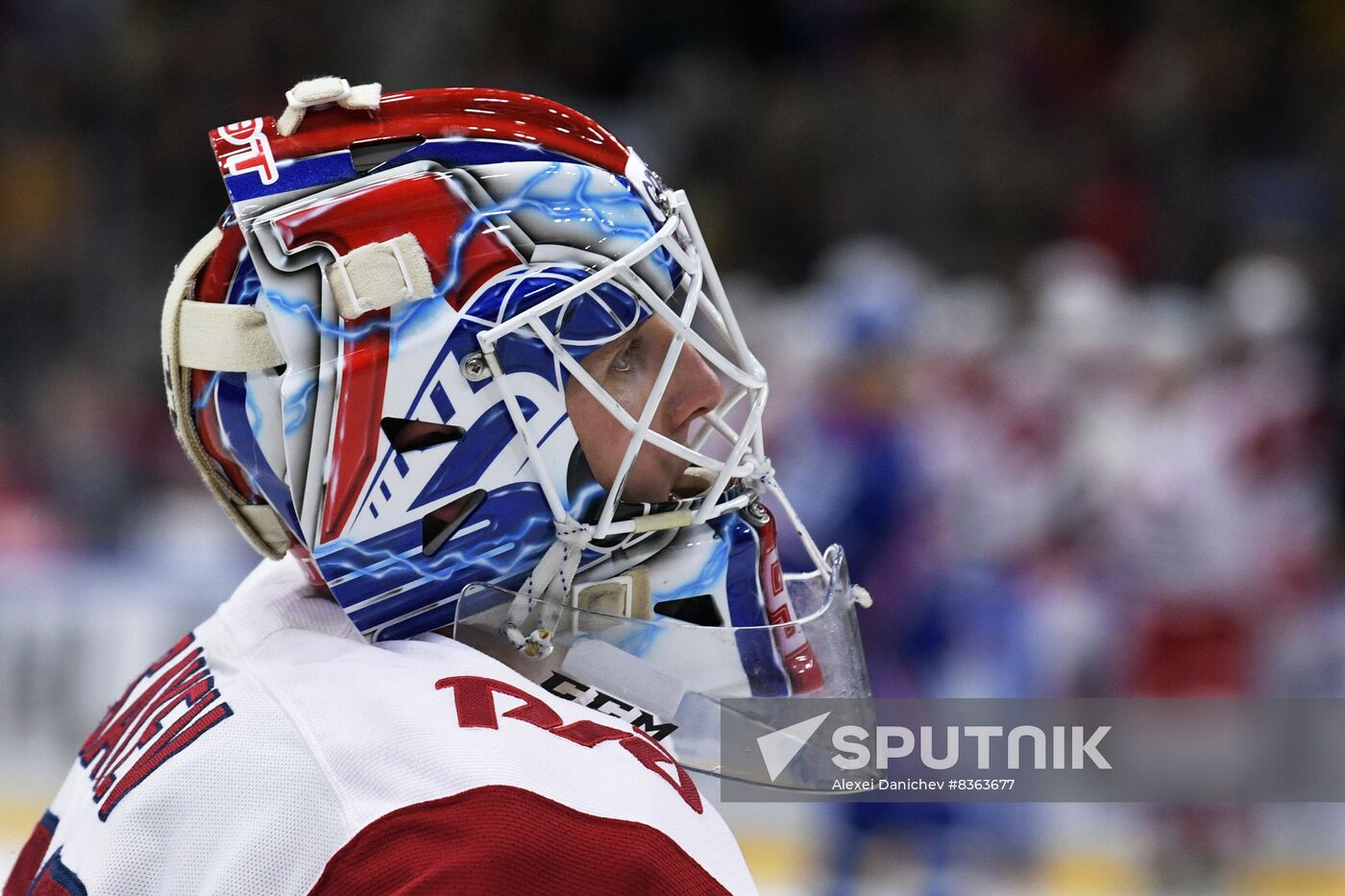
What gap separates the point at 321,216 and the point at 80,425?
6269 millimetres

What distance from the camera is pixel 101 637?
535cm

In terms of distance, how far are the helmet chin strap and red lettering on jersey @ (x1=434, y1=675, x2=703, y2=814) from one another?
0.13 m

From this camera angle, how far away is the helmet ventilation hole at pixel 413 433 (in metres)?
1.33

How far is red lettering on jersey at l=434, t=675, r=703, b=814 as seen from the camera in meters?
1.18

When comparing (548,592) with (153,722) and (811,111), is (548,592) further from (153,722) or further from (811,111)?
(811,111)

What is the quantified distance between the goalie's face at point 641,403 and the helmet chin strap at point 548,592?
0.06 meters

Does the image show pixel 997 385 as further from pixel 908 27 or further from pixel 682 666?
pixel 682 666

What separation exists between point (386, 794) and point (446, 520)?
0.32 m

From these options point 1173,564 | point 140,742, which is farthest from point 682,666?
point 1173,564

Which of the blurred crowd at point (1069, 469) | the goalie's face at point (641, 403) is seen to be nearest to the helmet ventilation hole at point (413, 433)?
the goalie's face at point (641, 403)

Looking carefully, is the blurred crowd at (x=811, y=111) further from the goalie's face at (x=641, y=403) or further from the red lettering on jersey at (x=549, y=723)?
the red lettering on jersey at (x=549, y=723)

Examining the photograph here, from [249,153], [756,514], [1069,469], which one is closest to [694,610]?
[756,514]

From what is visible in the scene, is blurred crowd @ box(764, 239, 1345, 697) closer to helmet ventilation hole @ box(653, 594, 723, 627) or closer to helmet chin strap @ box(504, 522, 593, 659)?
helmet ventilation hole @ box(653, 594, 723, 627)

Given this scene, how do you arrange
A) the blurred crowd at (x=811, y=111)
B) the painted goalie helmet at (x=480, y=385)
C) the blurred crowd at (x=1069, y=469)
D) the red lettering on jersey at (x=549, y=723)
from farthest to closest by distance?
the blurred crowd at (x=811, y=111)
the blurred crowd at (x=1069, y=469)
the painted goalie helmet at (x=480, y=385)
the red lettering on jersey at (x=549, y=723)
